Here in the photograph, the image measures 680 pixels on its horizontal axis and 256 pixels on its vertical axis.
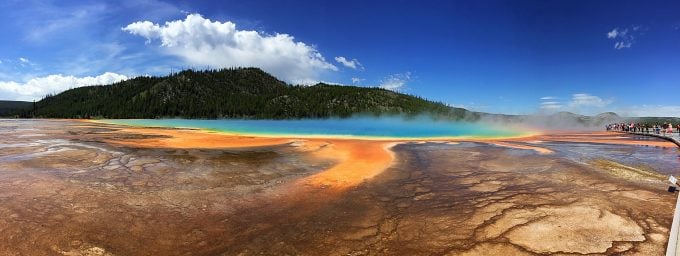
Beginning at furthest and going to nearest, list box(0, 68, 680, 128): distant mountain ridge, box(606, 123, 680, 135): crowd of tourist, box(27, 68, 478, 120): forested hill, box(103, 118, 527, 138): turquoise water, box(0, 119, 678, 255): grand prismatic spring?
box(27, 68, 478, 120): forested hill → box(0, 68, 680, 128): distant mountain ridge → box(103, 118, 527, 138): turquoise water → box(606, 123, 680, 135): crowd of tourist → box(0, 119, 678, 255): grand prismatic spring

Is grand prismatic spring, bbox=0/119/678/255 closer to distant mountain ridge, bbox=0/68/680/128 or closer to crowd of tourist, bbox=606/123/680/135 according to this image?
crowd of tourist, bbox=606/123/680/135

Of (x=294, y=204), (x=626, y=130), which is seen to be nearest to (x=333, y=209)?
A: (x=294, y=204)

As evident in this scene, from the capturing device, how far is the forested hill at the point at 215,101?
4926 inches

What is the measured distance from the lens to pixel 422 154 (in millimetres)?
15992

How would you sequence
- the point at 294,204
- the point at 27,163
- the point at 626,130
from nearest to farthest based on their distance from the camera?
the point at 294,204
the point at 27,163
the point at 626,130

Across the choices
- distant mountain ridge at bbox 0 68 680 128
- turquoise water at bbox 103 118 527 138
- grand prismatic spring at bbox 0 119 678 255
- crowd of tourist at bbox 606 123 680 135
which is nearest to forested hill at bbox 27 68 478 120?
distant mountain ridge at bbox 0 68 680 128

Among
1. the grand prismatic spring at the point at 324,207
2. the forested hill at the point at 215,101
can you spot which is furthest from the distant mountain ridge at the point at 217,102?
the grand prismatic spring at the point at 324,207

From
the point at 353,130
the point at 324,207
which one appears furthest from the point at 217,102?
the point at 324,207

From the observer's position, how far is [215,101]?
14038 cm

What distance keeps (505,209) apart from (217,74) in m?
181

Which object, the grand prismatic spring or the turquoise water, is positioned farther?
the turquoise water

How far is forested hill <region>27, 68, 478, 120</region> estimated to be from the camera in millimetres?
125125

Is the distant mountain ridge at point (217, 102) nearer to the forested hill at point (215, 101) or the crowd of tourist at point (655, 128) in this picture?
the forested hill at point (215, 101)

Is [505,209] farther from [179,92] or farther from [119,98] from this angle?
[119,98]
